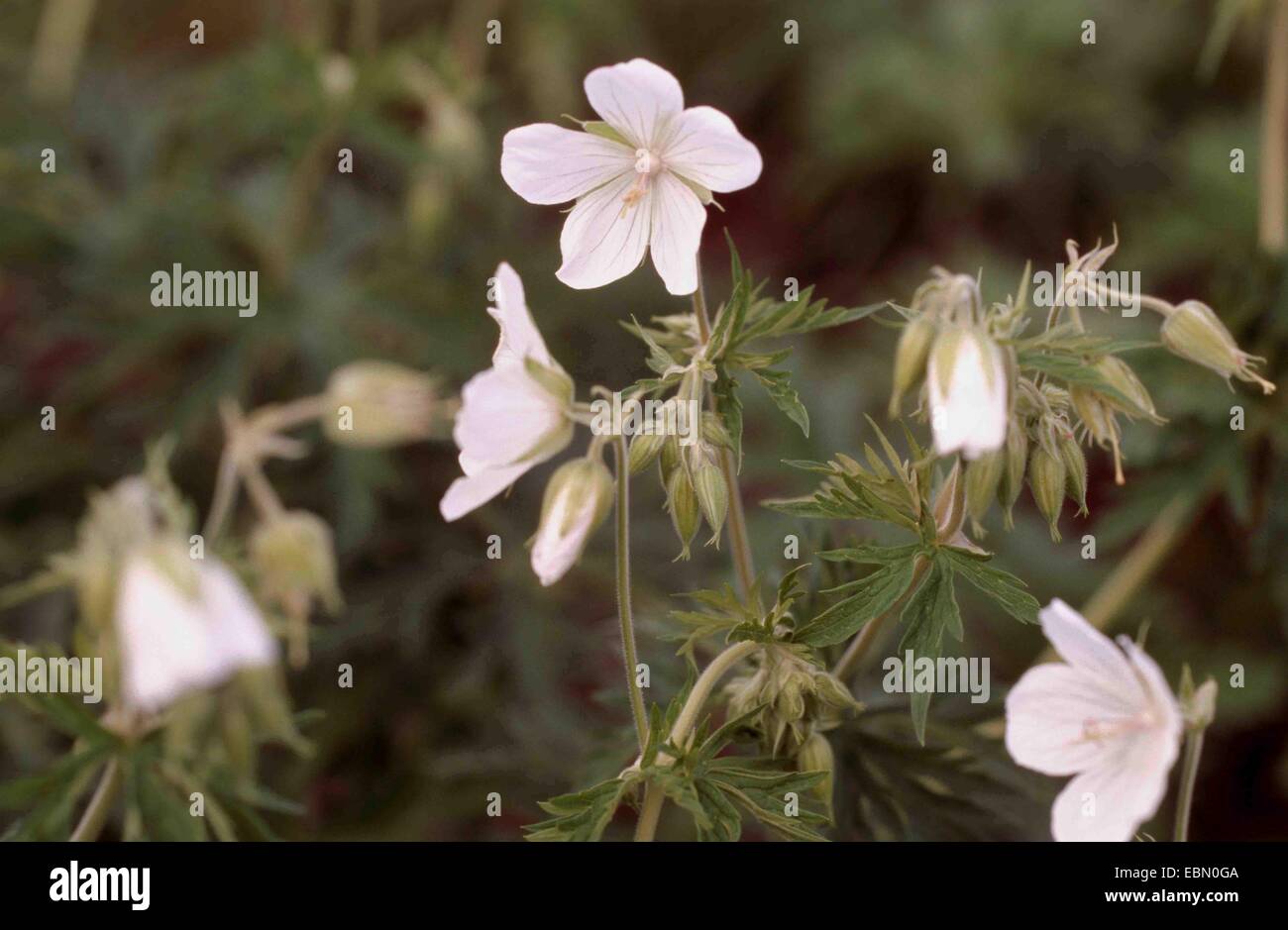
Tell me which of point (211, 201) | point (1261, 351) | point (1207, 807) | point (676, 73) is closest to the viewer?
point (1261, 351)

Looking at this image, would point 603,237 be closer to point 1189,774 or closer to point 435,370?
point 1189,774

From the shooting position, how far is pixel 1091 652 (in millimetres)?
1105

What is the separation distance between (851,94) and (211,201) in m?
1.68

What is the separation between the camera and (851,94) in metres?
3.30

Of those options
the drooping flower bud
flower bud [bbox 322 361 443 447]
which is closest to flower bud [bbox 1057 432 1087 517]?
the drooping flower bud

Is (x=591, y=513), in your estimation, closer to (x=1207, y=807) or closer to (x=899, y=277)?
(x=1207, y=807)

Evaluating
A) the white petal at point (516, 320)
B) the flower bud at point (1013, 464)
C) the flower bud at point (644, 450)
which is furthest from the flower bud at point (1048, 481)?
the white petal at point (516, 320)

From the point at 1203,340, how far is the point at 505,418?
0.70m

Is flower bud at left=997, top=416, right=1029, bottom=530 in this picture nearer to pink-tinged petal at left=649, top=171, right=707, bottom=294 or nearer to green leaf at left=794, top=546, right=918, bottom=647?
green leaf at left=794, top=546, right=918, bottom=647

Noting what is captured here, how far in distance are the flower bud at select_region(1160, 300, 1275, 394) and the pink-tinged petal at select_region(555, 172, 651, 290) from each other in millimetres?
540

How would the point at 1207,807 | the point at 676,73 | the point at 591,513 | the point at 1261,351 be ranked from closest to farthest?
the point at 591,513, the point at 1261,351, the point at 1207,807, the point at 676,73

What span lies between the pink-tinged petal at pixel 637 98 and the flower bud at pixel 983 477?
424mm

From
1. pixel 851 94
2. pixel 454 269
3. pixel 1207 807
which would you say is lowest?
pixel 1207 807
